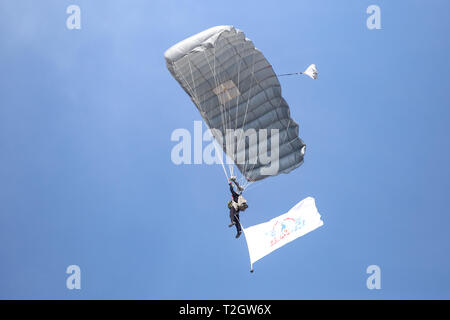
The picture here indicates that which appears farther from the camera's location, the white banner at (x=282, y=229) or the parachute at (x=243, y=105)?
the parachute at (x=243, y=105)

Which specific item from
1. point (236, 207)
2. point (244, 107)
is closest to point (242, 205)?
point (236, 207)

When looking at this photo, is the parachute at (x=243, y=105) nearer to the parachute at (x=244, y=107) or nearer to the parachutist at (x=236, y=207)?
the parachute at (x=244, y=107)

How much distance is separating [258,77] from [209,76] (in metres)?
1.67

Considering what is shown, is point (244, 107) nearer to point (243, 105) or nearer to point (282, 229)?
point (243, 105)

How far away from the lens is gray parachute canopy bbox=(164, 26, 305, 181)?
17.0 metres

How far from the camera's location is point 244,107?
17875 mm

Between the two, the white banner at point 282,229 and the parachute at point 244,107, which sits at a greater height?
the parachute at point 244,107

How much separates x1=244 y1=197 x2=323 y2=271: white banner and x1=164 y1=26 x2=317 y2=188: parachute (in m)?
2.03

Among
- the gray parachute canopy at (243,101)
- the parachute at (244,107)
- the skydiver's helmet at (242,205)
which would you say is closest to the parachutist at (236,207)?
the skydiver's helmet at (242,205)

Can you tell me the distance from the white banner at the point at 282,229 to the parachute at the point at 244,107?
2032 mm

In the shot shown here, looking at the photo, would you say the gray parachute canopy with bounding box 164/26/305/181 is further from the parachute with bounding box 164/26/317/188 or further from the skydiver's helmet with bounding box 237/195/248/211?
the skydiver's helmet with bounding box 237/195/248/211

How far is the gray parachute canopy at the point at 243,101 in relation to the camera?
55.6 ft
